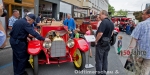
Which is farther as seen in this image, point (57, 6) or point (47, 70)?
point (57, 6)

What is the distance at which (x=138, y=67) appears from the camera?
116 inches

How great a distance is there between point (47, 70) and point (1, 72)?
1.27 meters

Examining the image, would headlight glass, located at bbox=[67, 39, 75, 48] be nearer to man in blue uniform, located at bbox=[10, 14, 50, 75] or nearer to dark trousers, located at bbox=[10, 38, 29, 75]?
man in blue uniform, located at bbox=[10, 14, 50, 75]

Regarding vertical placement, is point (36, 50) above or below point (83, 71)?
above

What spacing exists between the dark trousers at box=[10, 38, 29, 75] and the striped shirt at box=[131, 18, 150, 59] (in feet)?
8.41

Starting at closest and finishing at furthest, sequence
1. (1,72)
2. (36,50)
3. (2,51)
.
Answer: (36,50) < (1,72) < (2,51)

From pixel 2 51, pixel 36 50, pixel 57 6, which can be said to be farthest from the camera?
pixel 57 6

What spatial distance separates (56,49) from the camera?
4.06m

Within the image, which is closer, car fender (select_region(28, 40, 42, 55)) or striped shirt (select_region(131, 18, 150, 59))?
striped shirt (select_region(131, 18, 150, 59))

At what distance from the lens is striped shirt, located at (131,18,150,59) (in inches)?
114

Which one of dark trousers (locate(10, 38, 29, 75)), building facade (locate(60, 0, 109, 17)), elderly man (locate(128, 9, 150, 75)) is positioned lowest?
dark trousers (locate(10, 38, 29, 75))

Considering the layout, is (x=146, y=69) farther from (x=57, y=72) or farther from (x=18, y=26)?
(x=18, y=26)

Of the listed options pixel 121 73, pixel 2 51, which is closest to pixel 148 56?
pixel 121 73

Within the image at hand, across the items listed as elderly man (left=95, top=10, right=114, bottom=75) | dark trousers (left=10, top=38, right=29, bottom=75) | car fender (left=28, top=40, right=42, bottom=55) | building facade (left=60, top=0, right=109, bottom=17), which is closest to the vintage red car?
car fender (left=28, top=40, right=42, bottom=55)
